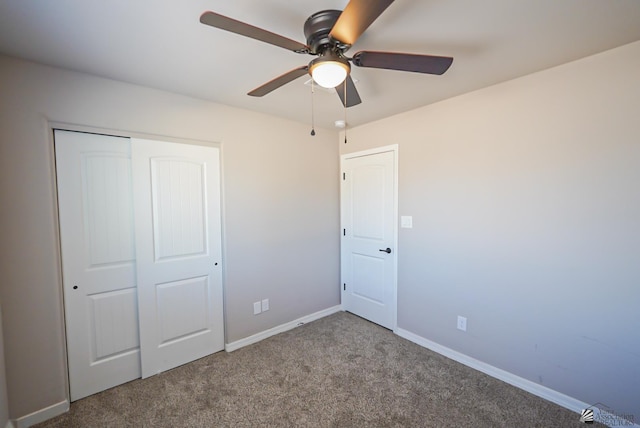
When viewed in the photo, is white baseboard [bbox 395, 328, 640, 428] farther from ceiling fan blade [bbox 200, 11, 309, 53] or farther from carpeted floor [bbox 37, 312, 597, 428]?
ceiling fan blade [bbox 200, 11, 309, 53]

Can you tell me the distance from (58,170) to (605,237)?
375 cm

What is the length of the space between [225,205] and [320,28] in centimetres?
180

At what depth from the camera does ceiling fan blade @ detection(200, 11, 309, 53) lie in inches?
40.3

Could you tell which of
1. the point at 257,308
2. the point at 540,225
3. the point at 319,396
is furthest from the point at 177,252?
the point at 540,225

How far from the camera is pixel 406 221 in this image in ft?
9.41

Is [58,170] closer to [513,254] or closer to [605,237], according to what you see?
[513,254]

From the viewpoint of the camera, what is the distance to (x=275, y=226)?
2.99 metres

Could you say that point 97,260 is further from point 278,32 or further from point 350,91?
point 350,91

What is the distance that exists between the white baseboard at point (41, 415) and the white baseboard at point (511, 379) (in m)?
2.90

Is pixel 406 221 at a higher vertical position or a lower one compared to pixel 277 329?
higher

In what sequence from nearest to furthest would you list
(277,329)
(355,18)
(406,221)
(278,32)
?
(355,18)
(278,32)
(406,221)
(277,329)

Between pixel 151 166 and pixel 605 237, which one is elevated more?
pixel 151 166

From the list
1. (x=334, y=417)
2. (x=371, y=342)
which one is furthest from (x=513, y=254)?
(x=334, y=417)

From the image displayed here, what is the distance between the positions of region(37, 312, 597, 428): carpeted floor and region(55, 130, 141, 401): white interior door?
9.3 inches
